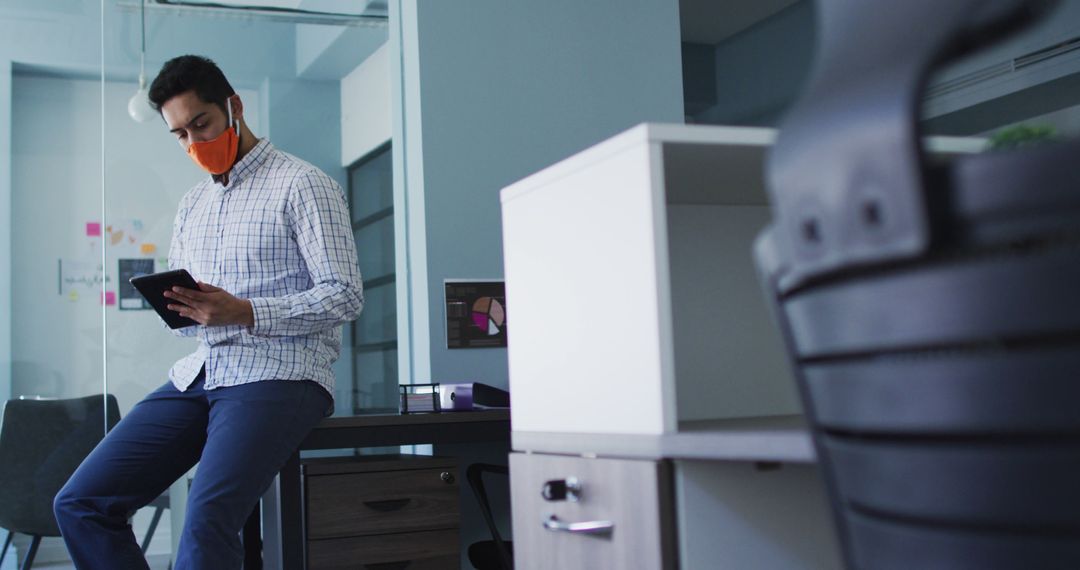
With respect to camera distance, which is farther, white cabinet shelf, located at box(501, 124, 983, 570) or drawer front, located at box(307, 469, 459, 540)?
drawer front, located at box(307, 469, 459, 540)

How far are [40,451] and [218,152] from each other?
183 centimetres

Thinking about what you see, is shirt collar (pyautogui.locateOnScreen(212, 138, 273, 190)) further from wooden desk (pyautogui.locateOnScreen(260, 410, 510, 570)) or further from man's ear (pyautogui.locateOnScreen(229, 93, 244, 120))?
wooden desk (pyautogui.locateOnScreen(260, 410, 510, 570))

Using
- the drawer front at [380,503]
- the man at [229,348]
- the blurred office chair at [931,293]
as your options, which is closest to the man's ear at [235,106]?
the man at [229,348]

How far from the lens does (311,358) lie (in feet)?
7.79

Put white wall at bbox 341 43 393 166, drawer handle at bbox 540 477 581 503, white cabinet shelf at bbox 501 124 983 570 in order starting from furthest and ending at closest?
white wall at bbox 341 43 393 166 → drawer handle at bbox 540 477 581 503 → white cabinet shelf at bbox 501 124 983 570

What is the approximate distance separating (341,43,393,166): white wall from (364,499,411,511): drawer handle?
1587 mm

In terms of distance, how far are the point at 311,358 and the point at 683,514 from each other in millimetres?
1288

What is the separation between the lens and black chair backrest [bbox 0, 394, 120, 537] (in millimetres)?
3748

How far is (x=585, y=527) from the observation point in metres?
1.35

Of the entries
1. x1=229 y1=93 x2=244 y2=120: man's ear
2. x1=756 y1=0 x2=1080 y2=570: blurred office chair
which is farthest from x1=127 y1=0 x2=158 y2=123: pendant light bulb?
x1=756 y1=0 x2=1080 y2=570: blurred office chair

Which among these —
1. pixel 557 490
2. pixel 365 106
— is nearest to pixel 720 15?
pixel 365 106

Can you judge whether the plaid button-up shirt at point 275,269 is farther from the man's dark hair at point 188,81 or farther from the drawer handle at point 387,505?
the drawer handle at point 387,505

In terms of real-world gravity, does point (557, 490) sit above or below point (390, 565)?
above

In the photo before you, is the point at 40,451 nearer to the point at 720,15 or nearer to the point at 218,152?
the point at 218,152
